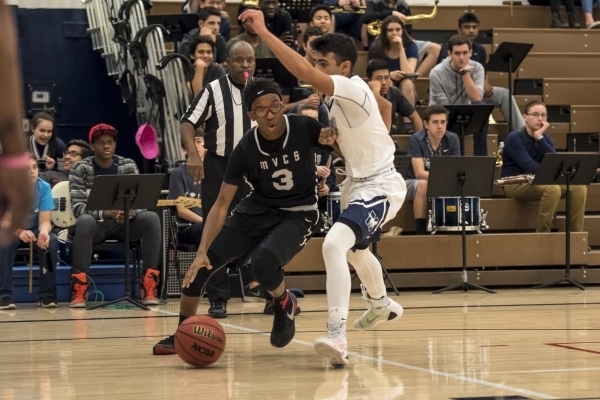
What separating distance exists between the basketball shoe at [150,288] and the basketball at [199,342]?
4372mm

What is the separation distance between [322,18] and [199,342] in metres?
7.88

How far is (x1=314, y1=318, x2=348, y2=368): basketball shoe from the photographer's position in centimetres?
557

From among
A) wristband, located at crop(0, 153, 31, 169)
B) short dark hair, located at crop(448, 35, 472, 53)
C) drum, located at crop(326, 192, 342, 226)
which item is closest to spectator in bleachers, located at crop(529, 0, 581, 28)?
short dark hair, located at crop(448, 35, 472, 53)

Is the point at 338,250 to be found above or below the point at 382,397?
above

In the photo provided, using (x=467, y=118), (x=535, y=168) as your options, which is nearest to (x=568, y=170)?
(x=535, y=168)

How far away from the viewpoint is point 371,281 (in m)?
6.54

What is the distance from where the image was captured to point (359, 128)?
608 centimetres

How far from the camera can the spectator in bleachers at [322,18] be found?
42.4 ft

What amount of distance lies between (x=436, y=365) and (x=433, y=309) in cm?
339

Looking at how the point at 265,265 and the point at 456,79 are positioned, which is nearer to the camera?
the point at 265,265

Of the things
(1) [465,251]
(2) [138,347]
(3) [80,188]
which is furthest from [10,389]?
(1) [465,251]

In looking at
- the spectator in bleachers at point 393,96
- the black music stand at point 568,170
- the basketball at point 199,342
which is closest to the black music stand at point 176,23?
the spectator in bleachers at point 393,96

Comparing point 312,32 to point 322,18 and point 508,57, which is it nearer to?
point 322,18

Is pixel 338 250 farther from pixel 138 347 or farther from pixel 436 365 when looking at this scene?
pixel 138 347
